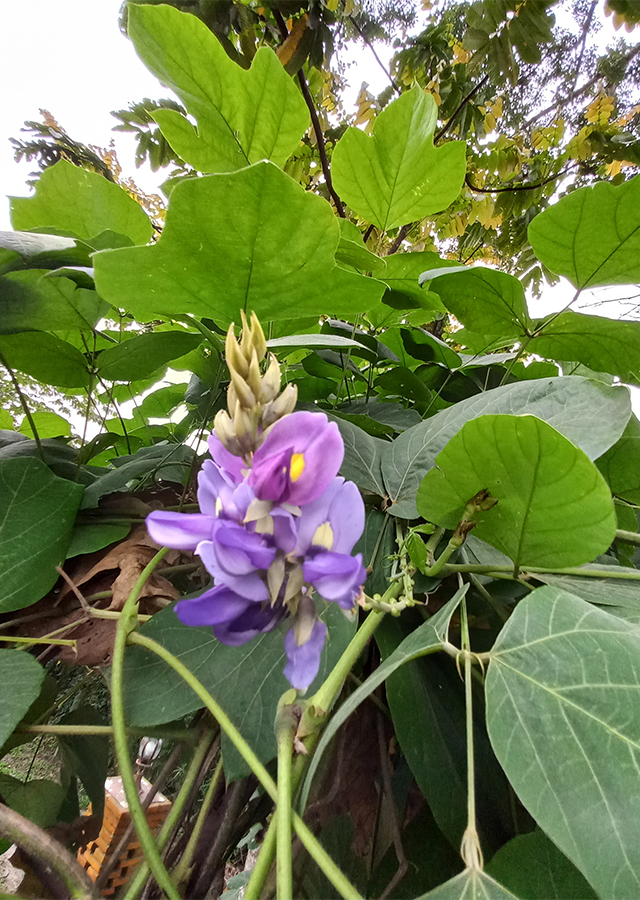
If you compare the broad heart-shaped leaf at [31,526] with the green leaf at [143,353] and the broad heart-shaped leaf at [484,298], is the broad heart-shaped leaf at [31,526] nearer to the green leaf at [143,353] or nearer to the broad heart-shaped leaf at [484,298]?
the green leaf at [143,353]

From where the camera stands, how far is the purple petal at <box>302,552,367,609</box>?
7.6 inches

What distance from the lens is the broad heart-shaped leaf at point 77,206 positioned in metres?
0.50

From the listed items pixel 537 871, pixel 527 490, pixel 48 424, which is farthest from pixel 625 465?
pixel 48 424

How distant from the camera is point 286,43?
1.29 meters

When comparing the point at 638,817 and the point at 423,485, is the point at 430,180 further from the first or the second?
the point at 638,817

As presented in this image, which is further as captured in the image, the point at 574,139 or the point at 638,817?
the point at 574,139

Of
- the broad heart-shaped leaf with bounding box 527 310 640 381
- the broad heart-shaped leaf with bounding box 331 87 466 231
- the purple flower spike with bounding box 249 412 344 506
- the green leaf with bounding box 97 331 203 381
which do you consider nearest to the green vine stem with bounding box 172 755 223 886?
the purple flower spike with bounding box 249 412 344 506

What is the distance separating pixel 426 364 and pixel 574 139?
7.07 ft

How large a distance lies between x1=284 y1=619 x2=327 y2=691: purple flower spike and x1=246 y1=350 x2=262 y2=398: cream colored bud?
105 millimetres

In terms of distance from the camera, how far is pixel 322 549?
0.72 ft

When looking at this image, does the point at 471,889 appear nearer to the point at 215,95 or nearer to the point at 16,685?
the point at 16,685

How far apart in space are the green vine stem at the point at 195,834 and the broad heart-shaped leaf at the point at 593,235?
49 centimetres

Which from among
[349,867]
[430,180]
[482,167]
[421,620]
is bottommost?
[349,867]

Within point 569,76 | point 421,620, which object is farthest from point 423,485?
point 569,76
